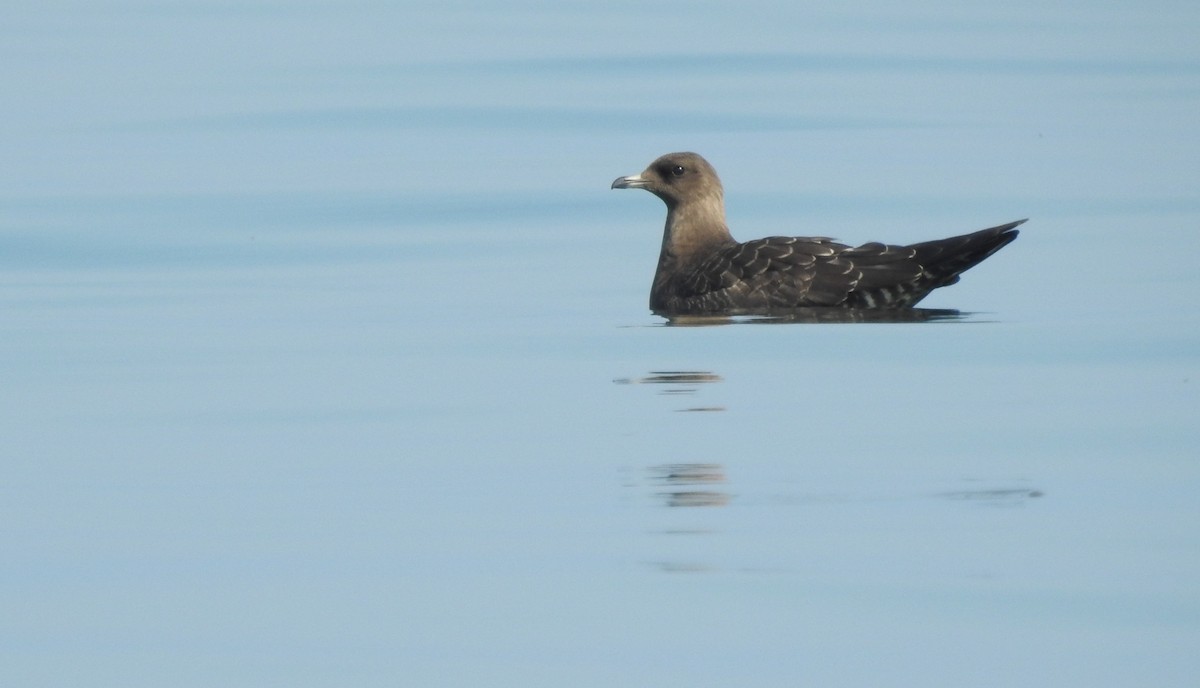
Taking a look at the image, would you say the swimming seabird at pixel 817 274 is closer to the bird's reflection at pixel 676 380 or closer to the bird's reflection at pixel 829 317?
the bird's reflection at pixel 829 317

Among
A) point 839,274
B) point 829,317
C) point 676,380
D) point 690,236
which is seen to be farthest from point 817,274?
point 676,380

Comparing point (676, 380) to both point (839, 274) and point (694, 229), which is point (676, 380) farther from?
point (694, 229)

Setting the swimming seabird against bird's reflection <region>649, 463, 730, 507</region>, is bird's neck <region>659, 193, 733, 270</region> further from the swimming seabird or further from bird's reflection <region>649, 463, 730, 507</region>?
bird's reflection <region>649, 463, 730, 507</region>

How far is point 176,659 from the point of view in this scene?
5891mm

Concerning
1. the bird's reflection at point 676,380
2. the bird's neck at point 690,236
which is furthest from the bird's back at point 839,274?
the bird's reflection at point 676,380

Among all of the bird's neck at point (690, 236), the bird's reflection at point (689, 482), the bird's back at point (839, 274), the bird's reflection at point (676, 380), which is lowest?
the bird's reflection at point (689, 482)

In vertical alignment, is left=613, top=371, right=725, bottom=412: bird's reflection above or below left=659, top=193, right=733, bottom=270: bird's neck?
below

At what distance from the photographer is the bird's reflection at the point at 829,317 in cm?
1108

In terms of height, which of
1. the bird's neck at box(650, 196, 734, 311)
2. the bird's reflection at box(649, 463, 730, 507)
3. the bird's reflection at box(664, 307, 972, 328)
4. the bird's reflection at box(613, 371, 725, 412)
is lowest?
the bird's reflection at box(649, 463, 730, 507)

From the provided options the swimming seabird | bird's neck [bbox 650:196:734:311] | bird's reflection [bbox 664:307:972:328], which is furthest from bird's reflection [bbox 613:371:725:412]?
bird's neck [bbox 650:196:734:311]

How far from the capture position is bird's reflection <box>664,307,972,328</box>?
11078 millimetres

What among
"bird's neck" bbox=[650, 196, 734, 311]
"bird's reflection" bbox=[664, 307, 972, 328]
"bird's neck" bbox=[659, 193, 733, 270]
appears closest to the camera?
"bird's reflection" bbox=[664, 307, 972, 328]

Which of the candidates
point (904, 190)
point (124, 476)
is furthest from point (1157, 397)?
point (904, 190)

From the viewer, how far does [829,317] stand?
11219 millimetres
